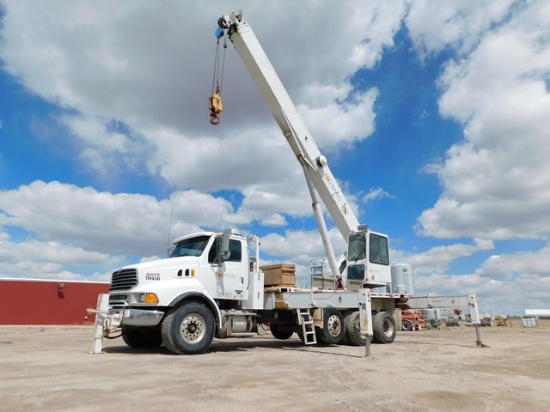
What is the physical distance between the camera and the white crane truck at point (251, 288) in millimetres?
9617

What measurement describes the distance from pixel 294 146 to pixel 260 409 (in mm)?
11088

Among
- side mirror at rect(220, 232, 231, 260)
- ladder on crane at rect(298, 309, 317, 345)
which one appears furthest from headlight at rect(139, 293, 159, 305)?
ladder on crane at rect(298, 309, 317, 345)

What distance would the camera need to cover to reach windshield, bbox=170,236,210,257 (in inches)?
429

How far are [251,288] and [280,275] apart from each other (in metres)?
1.21

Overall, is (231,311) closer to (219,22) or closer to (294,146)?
(294,146)

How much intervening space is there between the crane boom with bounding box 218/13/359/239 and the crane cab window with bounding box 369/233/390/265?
0.99 m

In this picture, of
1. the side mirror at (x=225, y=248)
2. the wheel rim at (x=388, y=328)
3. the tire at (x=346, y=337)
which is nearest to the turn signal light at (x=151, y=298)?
the side mirror at (x=225, y=248)

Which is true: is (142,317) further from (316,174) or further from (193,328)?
(316,174)

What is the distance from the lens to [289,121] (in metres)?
14.5

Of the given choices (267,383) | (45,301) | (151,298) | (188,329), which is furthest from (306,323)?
(45,301)

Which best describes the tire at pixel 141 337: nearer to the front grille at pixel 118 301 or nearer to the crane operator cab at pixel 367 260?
the front grille at pixel 118 301

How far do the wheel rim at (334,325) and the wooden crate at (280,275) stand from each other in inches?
63.5

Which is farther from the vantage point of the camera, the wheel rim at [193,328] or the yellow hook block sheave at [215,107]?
the yellow hook block sheave at [215,107]

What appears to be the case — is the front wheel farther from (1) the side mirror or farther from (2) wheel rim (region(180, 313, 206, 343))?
(2) wheel rim (region(180, 313, 206, 343))
